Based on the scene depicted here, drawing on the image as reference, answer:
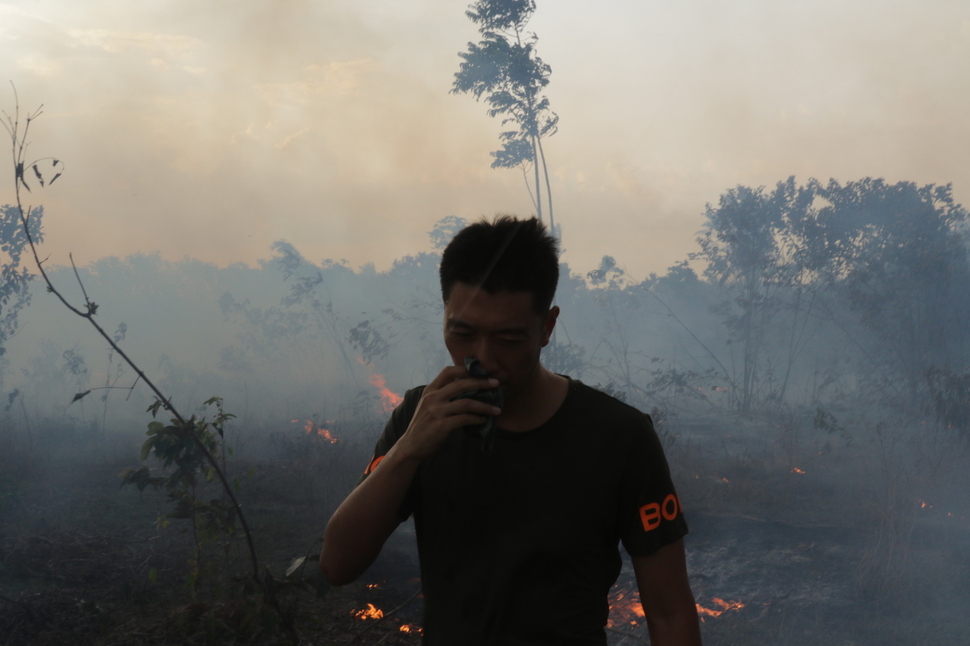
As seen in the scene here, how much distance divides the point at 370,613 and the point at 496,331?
308 cm

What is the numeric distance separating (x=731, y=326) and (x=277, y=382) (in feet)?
14.9

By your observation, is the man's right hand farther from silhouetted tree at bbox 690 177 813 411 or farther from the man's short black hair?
silhouetted tree at bbox 690 177 813 411

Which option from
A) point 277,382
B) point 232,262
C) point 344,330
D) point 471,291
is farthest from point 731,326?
point 471,291

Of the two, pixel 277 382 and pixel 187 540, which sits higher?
pixel 277 382

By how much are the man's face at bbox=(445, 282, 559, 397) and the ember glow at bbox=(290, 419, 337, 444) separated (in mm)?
4577

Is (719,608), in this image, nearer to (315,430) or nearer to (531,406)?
(315,430)

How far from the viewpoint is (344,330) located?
6.27 metres

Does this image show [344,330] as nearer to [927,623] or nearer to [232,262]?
[232,262]

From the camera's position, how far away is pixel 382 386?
6.28 m

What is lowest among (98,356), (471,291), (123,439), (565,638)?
(565,638)

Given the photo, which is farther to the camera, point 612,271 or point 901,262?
point 612,271

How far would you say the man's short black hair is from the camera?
56.7 inches

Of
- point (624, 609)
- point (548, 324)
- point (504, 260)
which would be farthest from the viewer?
point (624, 609)

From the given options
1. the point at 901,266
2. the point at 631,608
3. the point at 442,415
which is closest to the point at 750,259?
the point at 901,266
